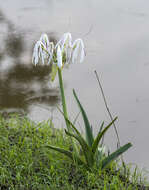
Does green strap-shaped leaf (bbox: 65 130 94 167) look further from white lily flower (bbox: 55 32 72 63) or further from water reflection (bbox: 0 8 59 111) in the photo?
water reflection (bbox: 0 8 59 111)

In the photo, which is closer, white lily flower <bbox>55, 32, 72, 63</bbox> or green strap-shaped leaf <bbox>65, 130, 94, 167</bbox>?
white lily flower <bbox>55, 32, 72, 63</bbox>

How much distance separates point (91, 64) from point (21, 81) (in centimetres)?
82

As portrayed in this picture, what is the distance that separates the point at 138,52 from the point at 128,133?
1505 mm

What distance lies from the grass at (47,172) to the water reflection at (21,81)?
0.77 metres

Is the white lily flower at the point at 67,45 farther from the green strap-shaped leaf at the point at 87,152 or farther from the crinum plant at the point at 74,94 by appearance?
the green strap-shaped leaf at the point at 87,152

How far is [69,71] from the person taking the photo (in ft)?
13.2

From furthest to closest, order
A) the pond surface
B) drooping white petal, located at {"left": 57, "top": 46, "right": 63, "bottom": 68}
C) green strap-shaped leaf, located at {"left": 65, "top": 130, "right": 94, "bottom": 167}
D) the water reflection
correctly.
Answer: the water reflection → the pond surface → green strap-shaped leaf, located at {"left": 65, "top": 130, "right": 94, "bottom": 167} → drooping white petal, located at {"left": 57, "top": 46, "right": 63, "bottom": 68}

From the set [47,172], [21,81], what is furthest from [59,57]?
[21,81]

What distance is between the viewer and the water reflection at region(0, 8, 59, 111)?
350 centimetres

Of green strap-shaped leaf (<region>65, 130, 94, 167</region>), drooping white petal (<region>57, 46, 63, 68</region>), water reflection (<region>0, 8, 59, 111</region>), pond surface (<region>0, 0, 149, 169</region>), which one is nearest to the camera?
drooping white petal (<region>57, 46, 63, 68</region>)

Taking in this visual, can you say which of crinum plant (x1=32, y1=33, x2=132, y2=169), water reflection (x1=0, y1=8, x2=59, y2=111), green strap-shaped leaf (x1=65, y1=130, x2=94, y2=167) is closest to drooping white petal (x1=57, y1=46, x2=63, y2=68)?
crinum plant (x1=32, y1=33, x2=132, y2=169)

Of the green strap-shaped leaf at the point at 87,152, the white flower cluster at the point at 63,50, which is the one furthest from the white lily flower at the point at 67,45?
the green strap-shaped leaf at the point at 87,152

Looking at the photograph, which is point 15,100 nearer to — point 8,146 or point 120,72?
point 8,146

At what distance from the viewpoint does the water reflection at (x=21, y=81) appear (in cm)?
350
